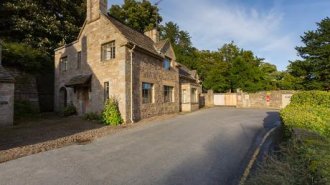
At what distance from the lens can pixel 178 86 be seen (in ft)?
75.5

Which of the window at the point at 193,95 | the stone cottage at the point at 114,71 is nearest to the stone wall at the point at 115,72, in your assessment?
the stone cottage at the point at 114,71

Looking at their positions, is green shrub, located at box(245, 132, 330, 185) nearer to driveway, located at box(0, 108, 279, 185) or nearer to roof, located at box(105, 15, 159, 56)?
driveway, located at box(0, 108, 279, 185)

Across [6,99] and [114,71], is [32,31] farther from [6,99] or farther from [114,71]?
[114,71]

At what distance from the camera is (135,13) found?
36.0 m

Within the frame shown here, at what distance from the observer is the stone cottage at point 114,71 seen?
15.7 m

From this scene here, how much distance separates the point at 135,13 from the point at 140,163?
33414mm

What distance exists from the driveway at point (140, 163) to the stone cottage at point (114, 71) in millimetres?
6546

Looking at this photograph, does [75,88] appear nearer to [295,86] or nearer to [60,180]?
[60,180]

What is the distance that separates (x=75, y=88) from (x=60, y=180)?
→ 1513 cm

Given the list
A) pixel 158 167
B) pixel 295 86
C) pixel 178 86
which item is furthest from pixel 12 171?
pixel 295 86

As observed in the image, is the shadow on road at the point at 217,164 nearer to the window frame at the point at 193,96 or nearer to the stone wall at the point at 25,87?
the window frame at the point at 193,96

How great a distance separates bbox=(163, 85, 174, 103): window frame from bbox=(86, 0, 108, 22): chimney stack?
27.2 feet

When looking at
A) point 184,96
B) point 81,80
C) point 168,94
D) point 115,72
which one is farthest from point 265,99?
point 81,80

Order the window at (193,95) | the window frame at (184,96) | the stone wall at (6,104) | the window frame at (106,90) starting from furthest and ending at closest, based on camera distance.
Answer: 1. the window at (193,95)
2. the window frame at (184,96)
3. the window frame at (106,90)
4. the stone wall at (6,104)
